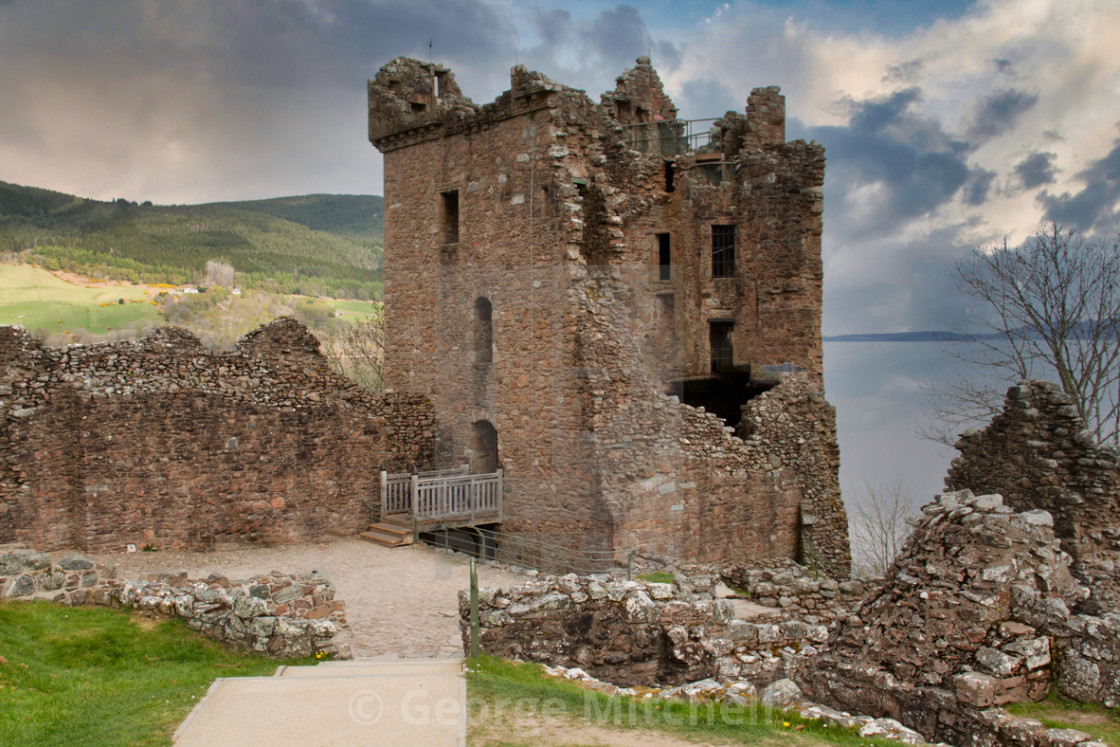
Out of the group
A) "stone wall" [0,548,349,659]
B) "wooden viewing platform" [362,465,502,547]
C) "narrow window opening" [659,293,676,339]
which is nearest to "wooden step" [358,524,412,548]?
"wooden viewing platform" [362,465,502,547]

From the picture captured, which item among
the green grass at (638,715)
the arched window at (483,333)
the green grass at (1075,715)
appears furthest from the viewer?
the arched window at (483,333)

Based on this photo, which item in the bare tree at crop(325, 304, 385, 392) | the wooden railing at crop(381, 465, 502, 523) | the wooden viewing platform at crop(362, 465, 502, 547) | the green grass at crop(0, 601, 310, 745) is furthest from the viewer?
the bare tree at crop(325, 304, 385, 392)

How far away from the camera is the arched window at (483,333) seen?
62.1 ft

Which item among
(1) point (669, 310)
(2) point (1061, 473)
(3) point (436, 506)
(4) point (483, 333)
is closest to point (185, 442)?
(3) point (436, 506)

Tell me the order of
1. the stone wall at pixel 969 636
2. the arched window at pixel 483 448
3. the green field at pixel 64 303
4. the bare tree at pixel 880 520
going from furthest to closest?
the green field at pixel 64 303
the bare tree at pixel 880 520
the arched window at pixel 483 448
the stone wall at pixel 969 636

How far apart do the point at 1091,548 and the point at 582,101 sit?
11.6 m

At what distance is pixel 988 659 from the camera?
28.9 ft

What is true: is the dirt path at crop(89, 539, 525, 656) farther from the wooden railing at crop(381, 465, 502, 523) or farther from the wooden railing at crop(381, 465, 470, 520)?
the wooden railing at crop(381, 465, 470, 520)

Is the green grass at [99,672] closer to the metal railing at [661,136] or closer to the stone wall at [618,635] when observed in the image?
the stone wall at [618,635]

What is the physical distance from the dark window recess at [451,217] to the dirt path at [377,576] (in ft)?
22.2

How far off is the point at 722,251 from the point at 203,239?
40320mm

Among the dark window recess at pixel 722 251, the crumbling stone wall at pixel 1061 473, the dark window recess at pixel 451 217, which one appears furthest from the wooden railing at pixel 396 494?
the crumbling stone wall at pixel 1061 473

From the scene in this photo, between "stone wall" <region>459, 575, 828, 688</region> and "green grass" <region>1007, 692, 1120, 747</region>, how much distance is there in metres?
3.09

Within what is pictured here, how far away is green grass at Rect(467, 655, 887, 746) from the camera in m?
8.02
